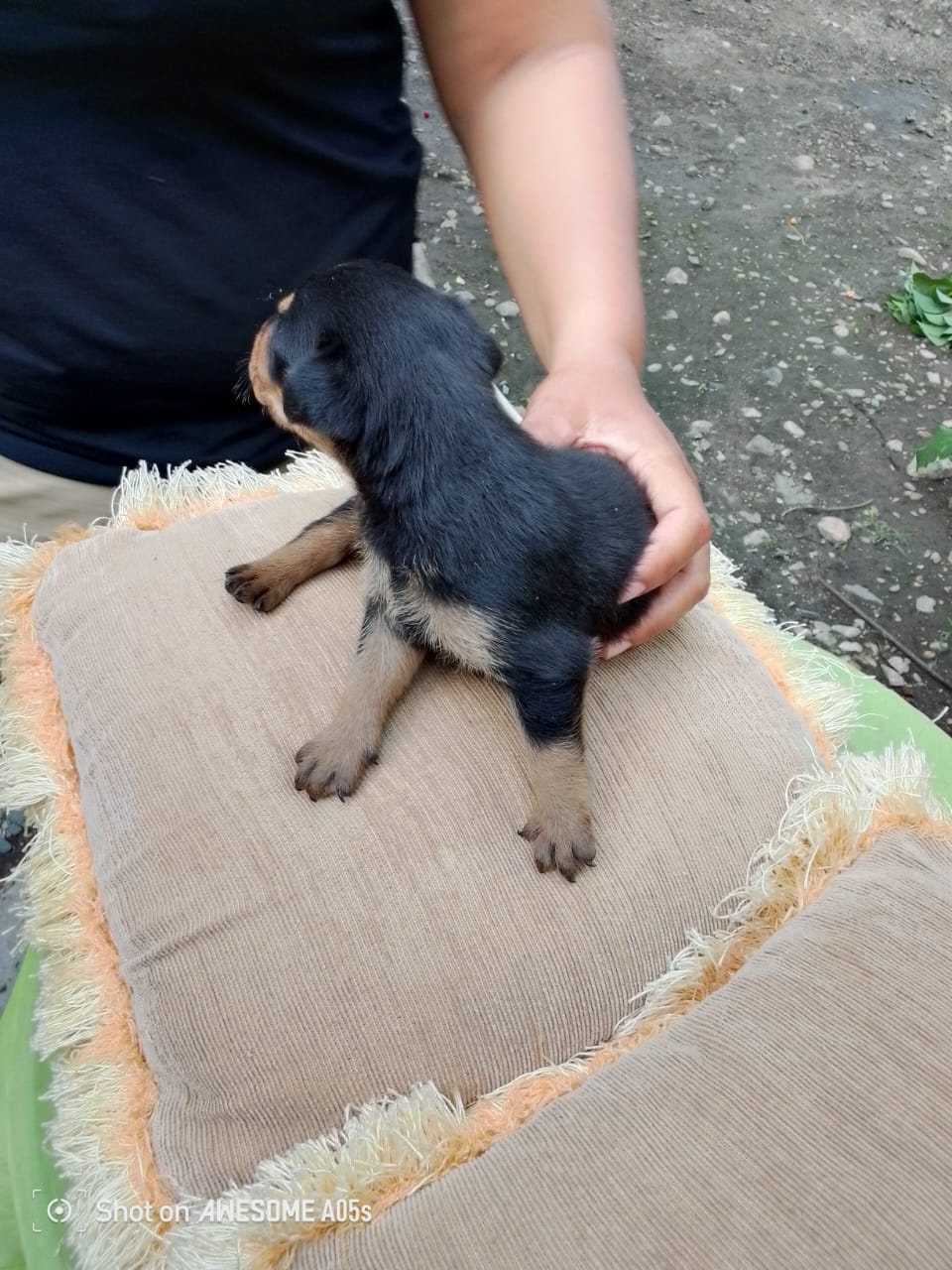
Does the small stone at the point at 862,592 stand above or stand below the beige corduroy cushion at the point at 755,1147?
below

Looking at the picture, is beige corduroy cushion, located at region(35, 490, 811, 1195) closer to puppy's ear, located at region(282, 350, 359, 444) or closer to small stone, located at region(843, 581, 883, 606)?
puppy's ear, located at region(282, 350, 359, 444)

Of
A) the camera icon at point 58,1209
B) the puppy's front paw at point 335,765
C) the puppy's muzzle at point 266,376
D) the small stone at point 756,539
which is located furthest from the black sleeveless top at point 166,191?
the small stone at point 756,539

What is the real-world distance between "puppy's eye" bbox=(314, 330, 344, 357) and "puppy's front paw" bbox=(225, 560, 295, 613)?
0.45 metres

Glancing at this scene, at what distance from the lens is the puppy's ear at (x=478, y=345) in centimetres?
144

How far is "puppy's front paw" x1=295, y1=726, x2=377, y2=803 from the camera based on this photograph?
4.82 ft

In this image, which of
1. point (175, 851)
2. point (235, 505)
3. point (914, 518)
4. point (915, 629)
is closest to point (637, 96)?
point (914, 518)

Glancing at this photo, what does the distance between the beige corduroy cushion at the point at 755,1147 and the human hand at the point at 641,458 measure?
0.54m

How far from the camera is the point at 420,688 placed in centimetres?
160

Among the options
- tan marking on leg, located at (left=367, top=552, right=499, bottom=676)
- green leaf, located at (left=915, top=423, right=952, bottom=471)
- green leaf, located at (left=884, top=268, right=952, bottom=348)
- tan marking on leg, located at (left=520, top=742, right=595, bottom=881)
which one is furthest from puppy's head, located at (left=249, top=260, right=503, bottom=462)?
green leaf, located at (left=884, top=268, right=952, bottom=348)

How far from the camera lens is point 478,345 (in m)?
1.46

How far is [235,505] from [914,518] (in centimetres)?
237

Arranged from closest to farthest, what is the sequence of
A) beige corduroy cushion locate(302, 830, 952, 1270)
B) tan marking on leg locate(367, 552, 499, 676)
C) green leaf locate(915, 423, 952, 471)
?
beige corduroy cushion locate(302, 830, 952, 1270) → tan marking on leg locate(367, 552, 499, 676) → green leaf locate(915, 423, 952, 471)

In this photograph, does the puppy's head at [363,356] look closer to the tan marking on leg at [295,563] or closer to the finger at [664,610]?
the tan marking on leg at [295,563]

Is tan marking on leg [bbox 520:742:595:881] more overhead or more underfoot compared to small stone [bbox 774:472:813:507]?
more overhead
